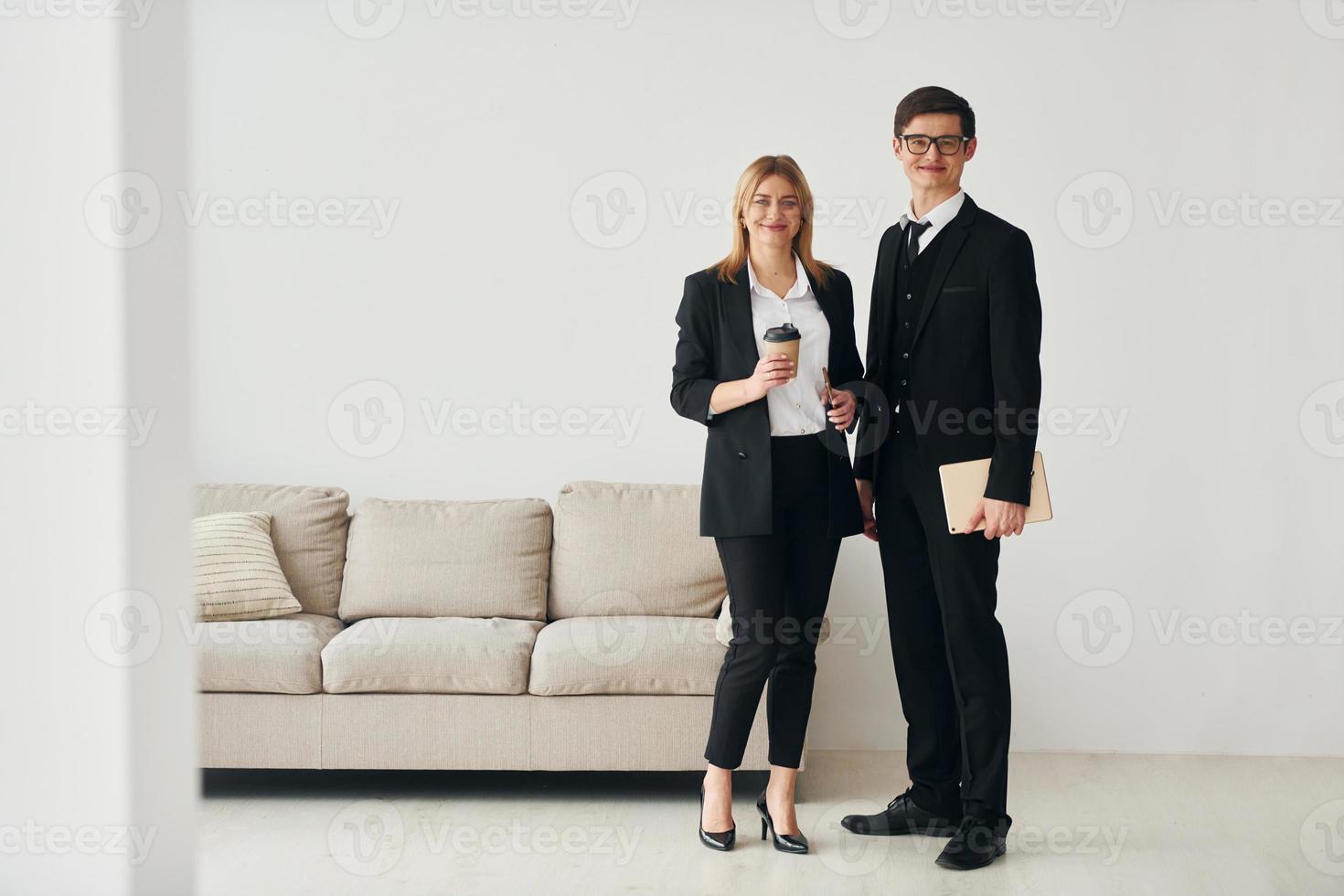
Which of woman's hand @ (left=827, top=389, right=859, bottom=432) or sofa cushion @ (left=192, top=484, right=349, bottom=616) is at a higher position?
woman's hand @ (left=827, top=389, right=859, bottom=432)

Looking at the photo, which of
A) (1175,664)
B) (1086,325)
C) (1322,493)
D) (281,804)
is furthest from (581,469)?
(1322,493)

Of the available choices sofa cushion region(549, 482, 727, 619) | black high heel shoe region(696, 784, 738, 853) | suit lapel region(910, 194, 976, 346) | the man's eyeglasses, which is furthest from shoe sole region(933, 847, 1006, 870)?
the man's eyeglasses

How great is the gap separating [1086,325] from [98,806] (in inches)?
131

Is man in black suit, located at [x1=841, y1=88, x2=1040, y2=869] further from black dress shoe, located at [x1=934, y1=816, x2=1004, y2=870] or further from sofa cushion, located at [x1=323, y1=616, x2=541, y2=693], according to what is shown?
sofa cushion, located at [x1=323, y1=616, x2=541, y2=693]

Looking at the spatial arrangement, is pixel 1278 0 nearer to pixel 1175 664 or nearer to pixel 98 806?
pixel 1175 664

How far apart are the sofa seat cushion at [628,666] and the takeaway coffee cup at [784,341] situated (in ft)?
3.19

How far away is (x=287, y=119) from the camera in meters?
4.23

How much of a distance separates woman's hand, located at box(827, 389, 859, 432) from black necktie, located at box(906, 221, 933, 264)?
0.38 metres

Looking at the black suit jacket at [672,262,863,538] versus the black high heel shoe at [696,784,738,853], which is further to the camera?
the black high heel shoe at [696,784,738,853]

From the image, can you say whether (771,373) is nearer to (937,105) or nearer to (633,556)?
(937,105)

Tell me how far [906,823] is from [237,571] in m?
2.11

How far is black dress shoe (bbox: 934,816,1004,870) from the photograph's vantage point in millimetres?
2898

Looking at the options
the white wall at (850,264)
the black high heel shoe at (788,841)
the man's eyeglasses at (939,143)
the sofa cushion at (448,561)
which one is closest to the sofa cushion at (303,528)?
the sofa cushion at (448,561)

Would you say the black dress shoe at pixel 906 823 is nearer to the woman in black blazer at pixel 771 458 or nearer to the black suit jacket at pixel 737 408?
the woman in black blazer at pixel 771 458
